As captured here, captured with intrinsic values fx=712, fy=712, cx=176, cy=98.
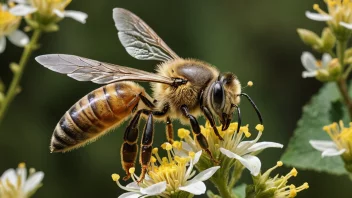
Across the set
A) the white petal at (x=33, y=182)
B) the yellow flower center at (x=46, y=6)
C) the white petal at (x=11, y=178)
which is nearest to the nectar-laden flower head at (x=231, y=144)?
the white petal at (x=33, y=182)

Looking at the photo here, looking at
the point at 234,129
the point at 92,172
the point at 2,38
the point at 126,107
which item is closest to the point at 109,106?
the point at 126,107

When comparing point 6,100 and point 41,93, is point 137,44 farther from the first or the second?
point 41,93

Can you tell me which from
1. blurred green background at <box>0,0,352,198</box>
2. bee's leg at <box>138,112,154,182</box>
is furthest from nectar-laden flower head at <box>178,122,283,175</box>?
blurred green background at <box>0,0,352,198</box>

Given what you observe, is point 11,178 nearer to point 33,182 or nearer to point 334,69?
point 33,182

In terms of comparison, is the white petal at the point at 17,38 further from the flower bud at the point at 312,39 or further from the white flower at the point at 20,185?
the flower bud at the point at 312,39

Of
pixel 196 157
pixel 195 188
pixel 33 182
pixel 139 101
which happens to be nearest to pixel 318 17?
pixel 139 101
